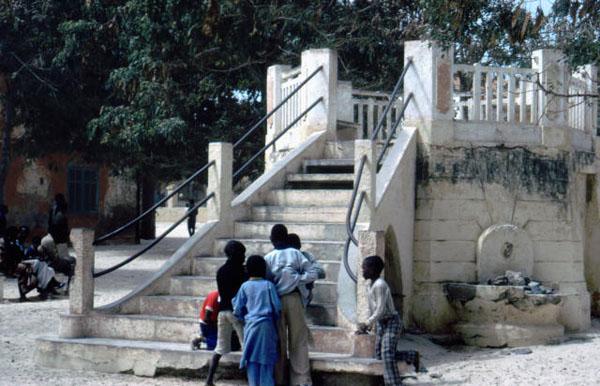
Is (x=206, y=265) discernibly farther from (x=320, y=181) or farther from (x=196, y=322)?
(x=320, y=181)

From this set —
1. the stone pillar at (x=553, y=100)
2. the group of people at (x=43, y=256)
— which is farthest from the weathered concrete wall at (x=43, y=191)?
the stone pillar at (x=553, y=100)

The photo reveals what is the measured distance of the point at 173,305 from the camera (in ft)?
25.8

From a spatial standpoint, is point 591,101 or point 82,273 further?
point 591,101

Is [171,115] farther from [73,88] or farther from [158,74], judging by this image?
[73,88]

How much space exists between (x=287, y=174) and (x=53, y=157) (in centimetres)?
1229

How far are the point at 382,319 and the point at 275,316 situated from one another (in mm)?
942

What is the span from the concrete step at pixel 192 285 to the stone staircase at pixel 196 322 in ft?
0.03

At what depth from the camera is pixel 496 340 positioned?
973cm

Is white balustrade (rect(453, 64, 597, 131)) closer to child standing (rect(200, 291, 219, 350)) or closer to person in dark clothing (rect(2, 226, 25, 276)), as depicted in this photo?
child standing (rect(200, 291, 219, 350))

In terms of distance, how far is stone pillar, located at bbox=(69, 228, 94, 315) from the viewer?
7.61 metres

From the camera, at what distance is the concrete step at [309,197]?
9227 mm

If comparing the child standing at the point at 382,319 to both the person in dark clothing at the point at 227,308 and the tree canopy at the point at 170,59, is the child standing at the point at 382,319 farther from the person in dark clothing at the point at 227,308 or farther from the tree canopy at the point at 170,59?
the tree canopy at the point at 170,59

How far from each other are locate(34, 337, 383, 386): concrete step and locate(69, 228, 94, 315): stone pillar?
1.13 ft

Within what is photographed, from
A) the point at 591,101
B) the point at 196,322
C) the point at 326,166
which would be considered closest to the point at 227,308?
the point at 196,322
